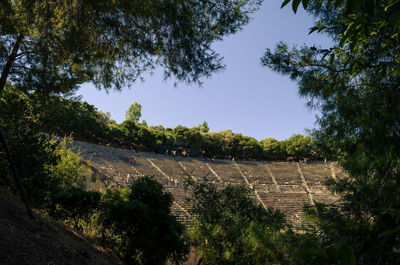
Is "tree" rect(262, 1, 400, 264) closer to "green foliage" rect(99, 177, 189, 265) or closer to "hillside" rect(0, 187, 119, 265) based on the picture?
"hillside" rect(0, 187, 119, 265)

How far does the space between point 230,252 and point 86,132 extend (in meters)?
29.4

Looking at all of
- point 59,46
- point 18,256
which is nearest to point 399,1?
point 18,256

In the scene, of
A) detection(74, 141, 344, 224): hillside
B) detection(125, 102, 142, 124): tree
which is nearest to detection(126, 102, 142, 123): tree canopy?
detection(125, 102, 142, 124): tree

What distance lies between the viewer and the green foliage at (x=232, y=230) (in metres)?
6.14

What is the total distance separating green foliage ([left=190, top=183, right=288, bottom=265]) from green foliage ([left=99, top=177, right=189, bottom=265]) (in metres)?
1.08

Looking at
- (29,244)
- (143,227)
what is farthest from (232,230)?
(29,244)

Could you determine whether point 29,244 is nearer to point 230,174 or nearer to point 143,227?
point 143,227

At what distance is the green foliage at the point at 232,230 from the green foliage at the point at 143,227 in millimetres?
1085

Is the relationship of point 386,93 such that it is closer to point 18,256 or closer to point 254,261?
point 18,256

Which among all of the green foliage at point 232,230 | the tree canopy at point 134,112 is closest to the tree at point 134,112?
the tree canopy at point 134,112

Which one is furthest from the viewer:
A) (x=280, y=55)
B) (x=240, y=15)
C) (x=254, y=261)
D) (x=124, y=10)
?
(x=254, y=261)

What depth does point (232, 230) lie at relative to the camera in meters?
6.86

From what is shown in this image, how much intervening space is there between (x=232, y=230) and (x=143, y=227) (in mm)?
2915

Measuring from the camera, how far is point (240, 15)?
378cm
